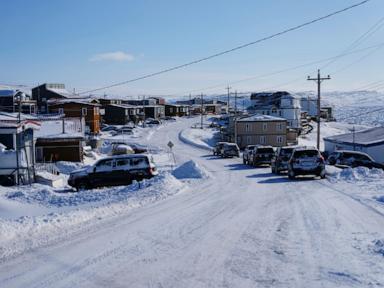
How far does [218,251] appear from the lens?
8969 millimetres

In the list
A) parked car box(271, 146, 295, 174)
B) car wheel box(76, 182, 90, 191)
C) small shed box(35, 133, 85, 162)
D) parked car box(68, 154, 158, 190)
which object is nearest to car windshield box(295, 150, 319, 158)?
parked car box(271, 146, 295, 174)

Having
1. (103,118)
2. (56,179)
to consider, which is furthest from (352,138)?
(103,118)

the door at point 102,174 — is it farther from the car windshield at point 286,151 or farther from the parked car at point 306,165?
the car windshield at point 286,151

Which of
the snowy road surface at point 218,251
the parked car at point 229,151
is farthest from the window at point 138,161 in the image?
the parked car at point 229,151

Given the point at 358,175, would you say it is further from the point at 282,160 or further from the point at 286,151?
the point at 286,151

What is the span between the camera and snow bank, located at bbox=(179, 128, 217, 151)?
88188mm

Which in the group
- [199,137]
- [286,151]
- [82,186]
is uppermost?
[286,151]

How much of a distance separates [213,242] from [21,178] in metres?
24.2

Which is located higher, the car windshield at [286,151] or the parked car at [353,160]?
the car windshield at [286,151]

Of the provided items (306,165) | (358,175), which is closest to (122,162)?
(306,165)

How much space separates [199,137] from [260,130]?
15.9 meters

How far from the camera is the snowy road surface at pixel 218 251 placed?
7262mm

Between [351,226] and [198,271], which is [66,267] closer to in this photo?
[198,271]

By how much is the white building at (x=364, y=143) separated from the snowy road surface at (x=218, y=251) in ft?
142
